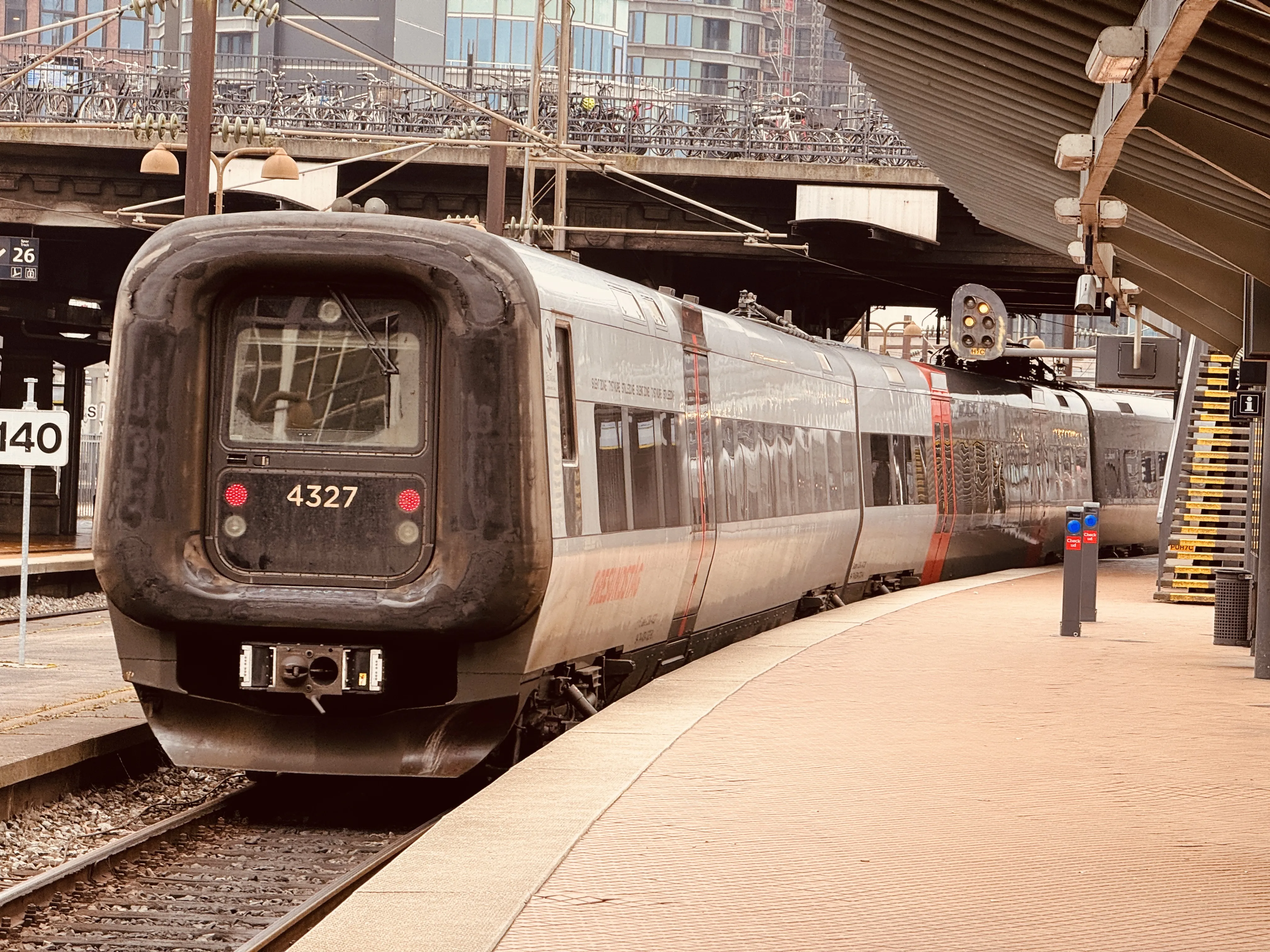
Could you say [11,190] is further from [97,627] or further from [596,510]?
[596,510]


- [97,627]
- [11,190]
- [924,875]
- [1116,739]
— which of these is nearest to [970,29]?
[1116,739]

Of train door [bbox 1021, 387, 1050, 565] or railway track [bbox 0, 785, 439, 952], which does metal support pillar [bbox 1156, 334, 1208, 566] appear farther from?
railway track [bbox 0, 785, 439, 952]

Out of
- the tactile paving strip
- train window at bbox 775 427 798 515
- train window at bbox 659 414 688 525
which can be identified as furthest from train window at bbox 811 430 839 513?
train window at bbox 659 414 688 525

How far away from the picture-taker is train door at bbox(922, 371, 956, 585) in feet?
85.1

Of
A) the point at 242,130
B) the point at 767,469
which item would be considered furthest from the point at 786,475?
the point at 242,130

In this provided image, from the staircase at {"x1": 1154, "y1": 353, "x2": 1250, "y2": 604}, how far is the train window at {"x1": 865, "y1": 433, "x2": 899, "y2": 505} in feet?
12.5

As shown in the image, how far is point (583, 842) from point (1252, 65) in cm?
437

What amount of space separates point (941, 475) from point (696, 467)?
12736mm

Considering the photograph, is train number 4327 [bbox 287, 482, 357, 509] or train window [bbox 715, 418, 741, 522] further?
train window [bbox 715, 418, 741, 522]

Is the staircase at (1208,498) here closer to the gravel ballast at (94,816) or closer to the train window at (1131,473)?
the train window at (1131,473)

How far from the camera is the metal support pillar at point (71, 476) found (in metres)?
40.1

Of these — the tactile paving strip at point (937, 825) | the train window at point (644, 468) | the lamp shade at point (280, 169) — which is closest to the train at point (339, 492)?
the tactile paving strip at point (937, 825)

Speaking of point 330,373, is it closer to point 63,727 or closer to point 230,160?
point 63,727

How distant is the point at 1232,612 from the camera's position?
1816 centimetres
